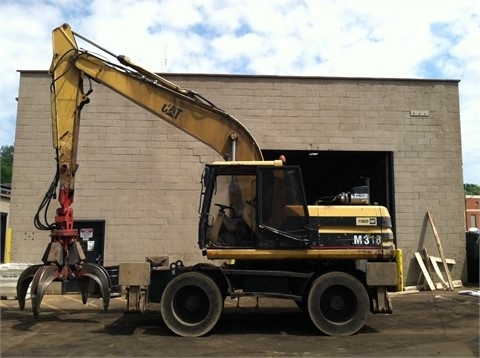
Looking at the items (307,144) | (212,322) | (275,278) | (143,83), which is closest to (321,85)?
(307,144)

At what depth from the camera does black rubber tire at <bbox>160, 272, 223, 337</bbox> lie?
27.9 ft

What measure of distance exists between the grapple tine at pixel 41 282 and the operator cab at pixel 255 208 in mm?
2795

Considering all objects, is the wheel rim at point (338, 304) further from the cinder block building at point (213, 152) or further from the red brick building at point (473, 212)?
the red brick building at point (473, 212)

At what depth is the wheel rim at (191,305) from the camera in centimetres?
859

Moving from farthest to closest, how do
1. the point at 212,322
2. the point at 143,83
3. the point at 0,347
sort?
the point at 143,83, the point at 212,322, the point at 0,347

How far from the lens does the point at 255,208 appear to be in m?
8.69

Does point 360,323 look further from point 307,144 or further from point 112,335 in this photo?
point 307,144

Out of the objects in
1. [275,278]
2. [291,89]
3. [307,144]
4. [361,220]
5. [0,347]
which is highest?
[291,89]

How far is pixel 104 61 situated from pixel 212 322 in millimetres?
5800

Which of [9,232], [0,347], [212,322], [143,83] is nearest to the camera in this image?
[0,347]

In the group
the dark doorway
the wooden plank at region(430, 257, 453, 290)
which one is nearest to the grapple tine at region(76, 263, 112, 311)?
the dark doorway

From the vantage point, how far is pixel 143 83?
10117 millimetres

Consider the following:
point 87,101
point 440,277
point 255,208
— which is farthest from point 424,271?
point 87,101

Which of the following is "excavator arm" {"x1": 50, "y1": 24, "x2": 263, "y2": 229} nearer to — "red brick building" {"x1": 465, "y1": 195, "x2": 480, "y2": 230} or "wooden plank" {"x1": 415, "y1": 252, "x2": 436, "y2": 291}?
"wooden plank" {"x1": 415, "y1": 252, "x2": 436, "y2": 291}
